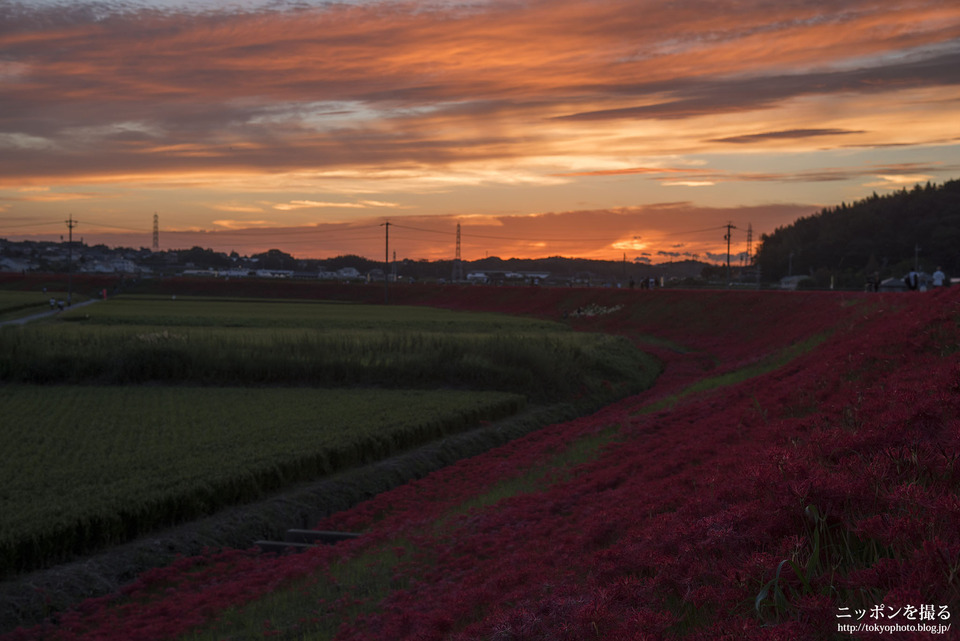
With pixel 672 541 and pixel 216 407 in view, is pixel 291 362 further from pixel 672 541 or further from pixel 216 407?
pixel 672 541

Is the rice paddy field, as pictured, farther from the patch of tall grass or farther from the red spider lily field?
A: the red spider lily field

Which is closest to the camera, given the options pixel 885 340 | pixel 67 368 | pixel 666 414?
pixel 885 340

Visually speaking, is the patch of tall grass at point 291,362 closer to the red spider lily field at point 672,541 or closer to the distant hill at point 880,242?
the red spider lily field at point 672,541

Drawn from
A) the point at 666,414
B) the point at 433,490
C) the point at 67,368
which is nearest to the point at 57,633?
the point at 433,490

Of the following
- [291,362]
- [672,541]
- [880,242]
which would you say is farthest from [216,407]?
[880,242]

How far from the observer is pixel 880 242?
122562mm

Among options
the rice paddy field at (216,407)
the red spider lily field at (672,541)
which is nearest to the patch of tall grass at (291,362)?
the rice paddy field at (216,407)

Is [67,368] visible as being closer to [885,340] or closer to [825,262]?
[885,340]

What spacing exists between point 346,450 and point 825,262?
133m

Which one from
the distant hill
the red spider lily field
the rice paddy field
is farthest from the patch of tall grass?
the distant hill

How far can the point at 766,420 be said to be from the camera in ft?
42.0

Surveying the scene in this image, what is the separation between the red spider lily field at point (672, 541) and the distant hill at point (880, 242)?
10201 centimetres

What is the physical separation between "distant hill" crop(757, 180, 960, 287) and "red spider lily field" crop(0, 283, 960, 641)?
10201 centimetres

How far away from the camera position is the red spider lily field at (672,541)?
17.2 feet
